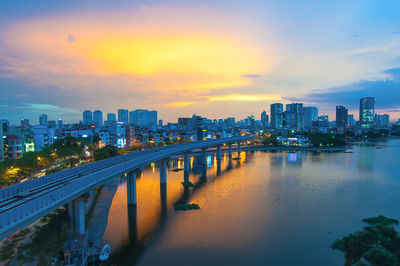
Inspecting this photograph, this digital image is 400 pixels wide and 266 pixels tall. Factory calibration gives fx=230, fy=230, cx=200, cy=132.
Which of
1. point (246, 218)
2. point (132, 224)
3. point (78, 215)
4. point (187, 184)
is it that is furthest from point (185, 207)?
point (78, 215)

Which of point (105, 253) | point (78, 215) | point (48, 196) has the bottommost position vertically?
point (105, 253)

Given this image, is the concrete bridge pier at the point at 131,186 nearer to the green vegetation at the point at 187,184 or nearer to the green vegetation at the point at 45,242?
the green vegetation at the point at 45,242

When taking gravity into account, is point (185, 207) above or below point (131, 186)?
below

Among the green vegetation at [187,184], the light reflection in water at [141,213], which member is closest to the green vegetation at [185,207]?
the light reflection in water at [141,213]

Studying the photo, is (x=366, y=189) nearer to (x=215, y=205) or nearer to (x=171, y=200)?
(x=215, y=205)

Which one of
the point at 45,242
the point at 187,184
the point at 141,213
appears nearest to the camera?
the point at 45,242

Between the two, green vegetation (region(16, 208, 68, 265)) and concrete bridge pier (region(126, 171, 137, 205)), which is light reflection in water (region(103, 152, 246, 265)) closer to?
concrete bridge pier (region(126, 171, 137, 205))

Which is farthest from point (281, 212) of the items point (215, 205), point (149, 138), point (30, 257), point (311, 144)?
point (311, 144)

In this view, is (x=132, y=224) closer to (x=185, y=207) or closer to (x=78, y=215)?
(x=185, y=207)
